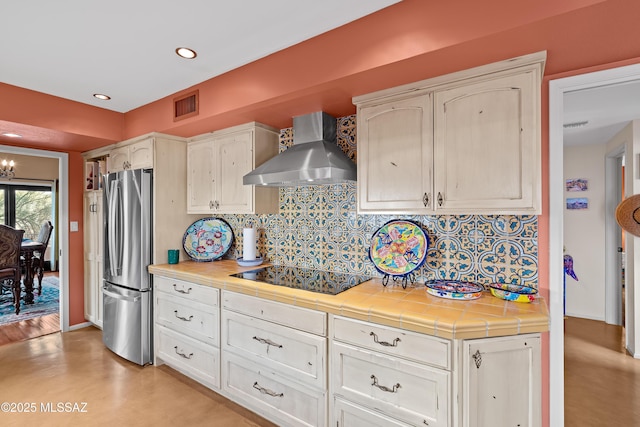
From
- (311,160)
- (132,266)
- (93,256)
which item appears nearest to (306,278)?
(311,160)

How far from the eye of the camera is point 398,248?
6.74 feet

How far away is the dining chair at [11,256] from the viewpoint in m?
4.26

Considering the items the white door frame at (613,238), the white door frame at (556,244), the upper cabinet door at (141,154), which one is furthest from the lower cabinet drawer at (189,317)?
the white door frame at (613,238)

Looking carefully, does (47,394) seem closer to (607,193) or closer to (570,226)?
(570,226)

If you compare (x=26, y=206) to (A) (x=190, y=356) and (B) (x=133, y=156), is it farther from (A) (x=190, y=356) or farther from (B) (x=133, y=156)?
(A) (x=190, y=356)

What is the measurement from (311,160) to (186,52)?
41.2 inches

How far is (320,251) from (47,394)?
7.67ft

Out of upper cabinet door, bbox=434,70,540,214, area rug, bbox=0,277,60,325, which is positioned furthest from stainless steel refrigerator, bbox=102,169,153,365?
upper cabinet door, bbox=434,70,540,214

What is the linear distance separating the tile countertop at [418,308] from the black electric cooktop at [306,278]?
0.26 ft

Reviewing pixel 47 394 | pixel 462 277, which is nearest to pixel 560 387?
pixel 462 277

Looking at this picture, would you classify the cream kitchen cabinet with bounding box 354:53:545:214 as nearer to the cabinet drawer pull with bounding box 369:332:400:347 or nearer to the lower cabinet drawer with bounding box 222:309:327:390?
the cabinet drawer pull with bounding box 369:332:400:347

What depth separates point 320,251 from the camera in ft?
8.32

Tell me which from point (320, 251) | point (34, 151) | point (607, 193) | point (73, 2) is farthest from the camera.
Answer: point (34, 151)

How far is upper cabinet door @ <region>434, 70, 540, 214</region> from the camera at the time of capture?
1513 millimetres
